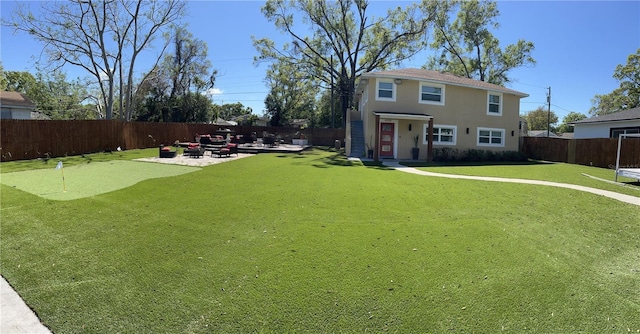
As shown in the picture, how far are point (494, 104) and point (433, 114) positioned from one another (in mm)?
4883

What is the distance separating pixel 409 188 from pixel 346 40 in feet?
93.1

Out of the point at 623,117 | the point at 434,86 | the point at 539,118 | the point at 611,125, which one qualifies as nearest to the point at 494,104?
the point at 434,86

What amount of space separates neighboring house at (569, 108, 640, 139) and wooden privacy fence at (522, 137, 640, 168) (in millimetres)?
4036

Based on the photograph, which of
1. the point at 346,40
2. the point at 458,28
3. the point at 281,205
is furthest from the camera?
the point at 458,28

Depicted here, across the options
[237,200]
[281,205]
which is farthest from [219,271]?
[237,200]

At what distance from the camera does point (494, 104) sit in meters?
21.6

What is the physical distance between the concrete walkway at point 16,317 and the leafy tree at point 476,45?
124 ft

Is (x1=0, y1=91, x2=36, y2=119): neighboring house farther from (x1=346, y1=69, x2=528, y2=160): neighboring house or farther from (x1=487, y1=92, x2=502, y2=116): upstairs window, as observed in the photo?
(x1=487, y1=92, x2=502, y2=116): upstairs window

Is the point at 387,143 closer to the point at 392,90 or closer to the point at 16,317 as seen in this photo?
the point at 392,90

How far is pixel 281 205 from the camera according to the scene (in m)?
7.14

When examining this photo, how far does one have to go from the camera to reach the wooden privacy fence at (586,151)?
664 inches

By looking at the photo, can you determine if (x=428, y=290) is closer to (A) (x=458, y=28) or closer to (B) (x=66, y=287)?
(B) (x=66, y=287)

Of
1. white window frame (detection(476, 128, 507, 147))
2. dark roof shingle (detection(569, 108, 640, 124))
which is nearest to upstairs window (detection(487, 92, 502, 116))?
white window frame (detection(476, 128, 507, 147))

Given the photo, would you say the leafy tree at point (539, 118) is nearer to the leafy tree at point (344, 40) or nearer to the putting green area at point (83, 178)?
the leafy tree at point (344, 40)
